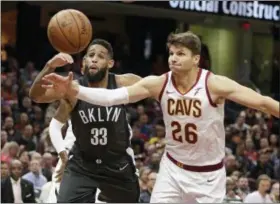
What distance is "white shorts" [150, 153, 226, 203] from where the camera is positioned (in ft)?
22.5

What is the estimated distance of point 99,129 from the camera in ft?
25.2

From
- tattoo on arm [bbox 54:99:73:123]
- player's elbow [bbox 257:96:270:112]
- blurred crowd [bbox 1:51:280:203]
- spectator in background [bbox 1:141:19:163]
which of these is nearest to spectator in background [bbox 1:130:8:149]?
blurred crowd [bbox 1:51:280:203]

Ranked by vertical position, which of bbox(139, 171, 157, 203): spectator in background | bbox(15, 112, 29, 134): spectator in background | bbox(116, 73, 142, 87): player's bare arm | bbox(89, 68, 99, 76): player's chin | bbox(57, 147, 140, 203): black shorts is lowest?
bbox(139, 171, 157, 203): spectator in background

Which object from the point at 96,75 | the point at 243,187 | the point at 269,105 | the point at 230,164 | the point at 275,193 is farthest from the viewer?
the point at 230,164

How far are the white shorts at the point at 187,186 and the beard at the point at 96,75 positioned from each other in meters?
1.30

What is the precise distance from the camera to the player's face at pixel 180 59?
6785 millimetres

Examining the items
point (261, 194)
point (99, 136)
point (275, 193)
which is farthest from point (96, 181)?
point (275, 193)

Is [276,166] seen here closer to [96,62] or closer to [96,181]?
[96,181]

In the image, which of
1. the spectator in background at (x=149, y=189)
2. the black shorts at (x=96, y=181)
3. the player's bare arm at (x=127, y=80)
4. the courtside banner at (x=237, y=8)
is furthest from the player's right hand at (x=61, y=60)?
the courtside banner at (x=237, y=8)

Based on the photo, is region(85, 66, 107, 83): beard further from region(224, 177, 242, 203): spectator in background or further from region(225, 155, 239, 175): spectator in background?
region(225, 155, 239, 175): spectator in background

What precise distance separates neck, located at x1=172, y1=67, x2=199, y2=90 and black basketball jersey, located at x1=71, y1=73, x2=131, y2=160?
3.47 ft

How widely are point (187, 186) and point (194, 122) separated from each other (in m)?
0.55

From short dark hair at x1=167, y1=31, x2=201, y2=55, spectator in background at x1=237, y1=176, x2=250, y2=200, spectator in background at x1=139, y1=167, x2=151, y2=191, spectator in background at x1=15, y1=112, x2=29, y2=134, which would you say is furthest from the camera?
spectator in background at x1=15, y1=112, x2=29, y2=134

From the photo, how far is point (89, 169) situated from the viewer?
7723 mm
